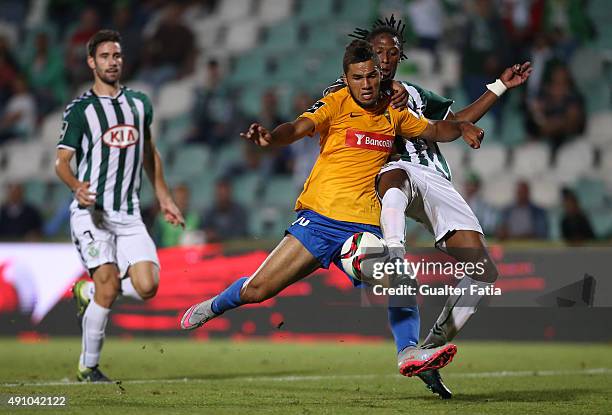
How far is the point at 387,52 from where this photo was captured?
7.16 meters

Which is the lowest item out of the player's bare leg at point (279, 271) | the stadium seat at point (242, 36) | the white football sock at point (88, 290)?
the white football sock at point (88, 290)

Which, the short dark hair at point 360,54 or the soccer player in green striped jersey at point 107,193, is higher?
the short dark hair at point 360,54

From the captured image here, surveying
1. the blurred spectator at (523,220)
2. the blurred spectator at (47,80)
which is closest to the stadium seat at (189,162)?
the blurred spectator at (47,80)

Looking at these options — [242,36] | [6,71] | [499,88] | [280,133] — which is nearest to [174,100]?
[242,36]

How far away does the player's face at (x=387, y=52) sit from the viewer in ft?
23.5

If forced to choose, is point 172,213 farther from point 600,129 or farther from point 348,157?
point 600,129

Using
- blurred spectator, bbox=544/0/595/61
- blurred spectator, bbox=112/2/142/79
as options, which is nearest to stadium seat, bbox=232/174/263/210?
blurred spectator, bbox=112/2/142/79

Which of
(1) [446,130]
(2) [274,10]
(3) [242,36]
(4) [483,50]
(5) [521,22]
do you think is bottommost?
(1) [446,130]

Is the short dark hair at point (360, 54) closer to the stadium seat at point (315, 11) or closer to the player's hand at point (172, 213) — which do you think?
the player's hand at point (172, 213)

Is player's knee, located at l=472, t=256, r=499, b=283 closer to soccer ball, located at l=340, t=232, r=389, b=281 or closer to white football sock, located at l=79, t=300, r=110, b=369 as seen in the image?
soccer ball, located at l=340, t=232, r=389, b=281

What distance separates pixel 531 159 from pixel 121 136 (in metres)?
7.80

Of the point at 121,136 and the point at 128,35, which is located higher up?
the point at 128,35

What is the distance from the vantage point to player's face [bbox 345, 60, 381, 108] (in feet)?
21.9

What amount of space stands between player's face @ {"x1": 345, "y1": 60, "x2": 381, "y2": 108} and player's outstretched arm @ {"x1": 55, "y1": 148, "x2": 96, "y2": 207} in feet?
6.55
